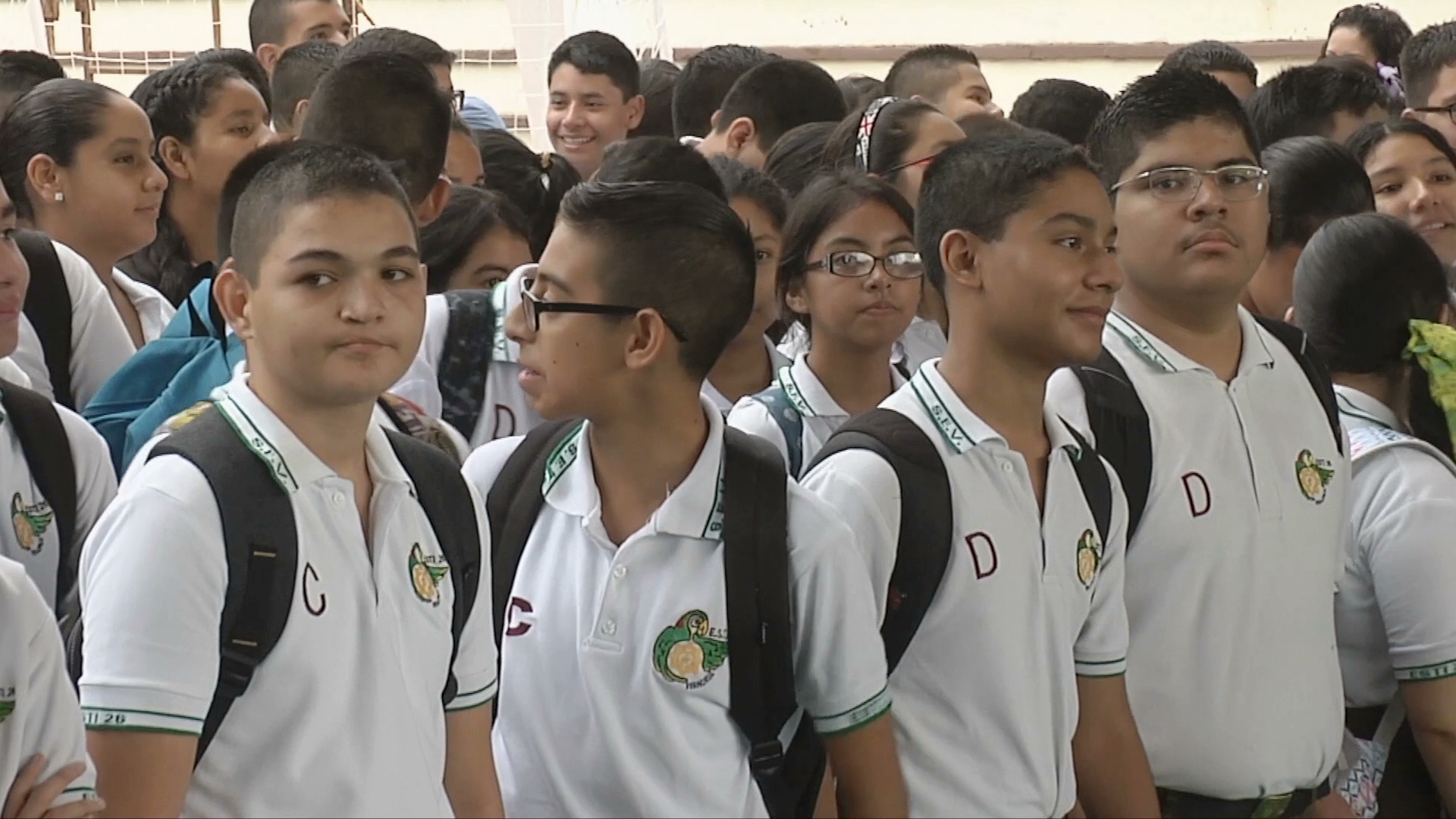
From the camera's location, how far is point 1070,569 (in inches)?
93.1

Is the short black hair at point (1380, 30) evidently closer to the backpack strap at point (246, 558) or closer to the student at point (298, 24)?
the student at point (298, 24)

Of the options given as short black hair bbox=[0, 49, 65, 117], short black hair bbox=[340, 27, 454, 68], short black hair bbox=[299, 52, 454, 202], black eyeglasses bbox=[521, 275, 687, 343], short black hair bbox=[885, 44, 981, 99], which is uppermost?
short black hair bbox=[299, 52, 454, 202]

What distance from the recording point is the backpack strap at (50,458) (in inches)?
96.6

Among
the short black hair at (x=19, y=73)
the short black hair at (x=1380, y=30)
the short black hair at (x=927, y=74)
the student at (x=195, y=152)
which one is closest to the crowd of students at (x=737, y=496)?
the student at (x=195, y=152)

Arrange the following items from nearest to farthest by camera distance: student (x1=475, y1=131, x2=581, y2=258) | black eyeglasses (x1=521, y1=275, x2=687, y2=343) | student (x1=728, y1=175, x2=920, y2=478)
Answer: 1. black eyeglasses (x1=521, y1=275, x2=687, y2=343)
2. student (x1=728, y1=175, x2=920, y2=478)
3. student (x1=475, y1=131, x2=581, y2=258)

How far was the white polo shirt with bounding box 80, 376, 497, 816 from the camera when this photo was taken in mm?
1771

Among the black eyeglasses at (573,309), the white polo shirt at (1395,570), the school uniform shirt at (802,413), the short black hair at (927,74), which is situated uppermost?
the black eyeglasses at (573,309)

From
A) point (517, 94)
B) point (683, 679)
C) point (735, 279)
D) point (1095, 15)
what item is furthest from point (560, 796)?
point (1095, 15)

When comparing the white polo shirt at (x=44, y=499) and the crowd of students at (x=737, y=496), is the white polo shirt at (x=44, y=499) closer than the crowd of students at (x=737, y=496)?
No

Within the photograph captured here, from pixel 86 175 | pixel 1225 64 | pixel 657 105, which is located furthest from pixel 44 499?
pixel 1225 64

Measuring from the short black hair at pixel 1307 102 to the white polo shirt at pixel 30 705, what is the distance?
369 cm

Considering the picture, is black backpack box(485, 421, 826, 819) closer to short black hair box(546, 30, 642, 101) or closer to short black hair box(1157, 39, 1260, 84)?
short black hair box(546, 30, 642, 101)

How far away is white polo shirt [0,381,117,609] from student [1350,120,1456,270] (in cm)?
264

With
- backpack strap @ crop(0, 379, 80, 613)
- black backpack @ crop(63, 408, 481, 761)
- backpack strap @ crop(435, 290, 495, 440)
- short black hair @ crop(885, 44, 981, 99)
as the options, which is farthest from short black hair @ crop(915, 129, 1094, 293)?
short black hair @ crop(885, 44, 981, 99)
